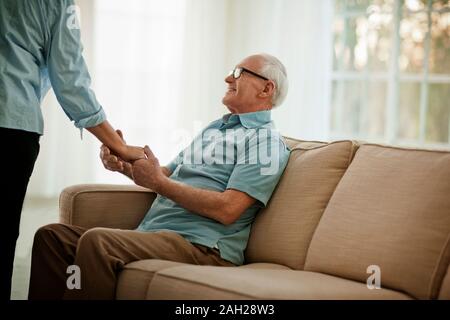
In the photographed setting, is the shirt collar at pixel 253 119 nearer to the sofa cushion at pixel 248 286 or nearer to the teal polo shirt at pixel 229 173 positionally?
the teal polo shirt at pixel 229 173

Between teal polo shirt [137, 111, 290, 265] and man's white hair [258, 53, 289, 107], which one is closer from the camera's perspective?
teal polo shirt [137, 111, 290, 265]

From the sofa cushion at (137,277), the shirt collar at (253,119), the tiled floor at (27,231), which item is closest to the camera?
the sofa cushion at (137,277)

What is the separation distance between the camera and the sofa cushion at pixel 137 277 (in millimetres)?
2184

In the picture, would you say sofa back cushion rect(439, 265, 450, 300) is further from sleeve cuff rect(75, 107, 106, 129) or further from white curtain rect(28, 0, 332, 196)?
white curtain rect(28, 0, 332, 196)

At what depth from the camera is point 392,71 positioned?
5.10m

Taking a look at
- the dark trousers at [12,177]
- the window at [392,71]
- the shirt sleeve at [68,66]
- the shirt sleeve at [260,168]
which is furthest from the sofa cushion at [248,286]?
the window at [392,71]

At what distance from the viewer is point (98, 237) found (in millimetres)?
2320

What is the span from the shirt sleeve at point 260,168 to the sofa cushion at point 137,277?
0.38m

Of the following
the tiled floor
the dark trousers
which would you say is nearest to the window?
the tiled floor

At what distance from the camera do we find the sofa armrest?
106 inches

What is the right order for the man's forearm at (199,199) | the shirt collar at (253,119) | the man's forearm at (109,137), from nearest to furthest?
the man's forearm at (199,199) → the man's forearm at (109,137) → the shirt collar at (253,119)

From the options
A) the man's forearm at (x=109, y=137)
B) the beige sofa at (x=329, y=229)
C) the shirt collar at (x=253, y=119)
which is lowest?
the beige sofa at (x=329, y=229)

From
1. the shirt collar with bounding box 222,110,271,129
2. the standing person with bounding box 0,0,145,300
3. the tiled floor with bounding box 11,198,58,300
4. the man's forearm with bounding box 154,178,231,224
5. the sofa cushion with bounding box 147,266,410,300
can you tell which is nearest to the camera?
the sofa cushion with bounding box 147,266,410,300

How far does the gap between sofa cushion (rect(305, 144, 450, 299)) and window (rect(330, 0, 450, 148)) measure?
103 inches
